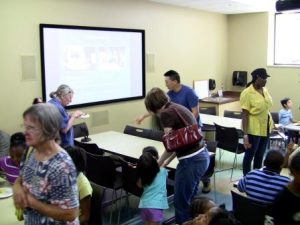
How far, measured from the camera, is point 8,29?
4.74 meters

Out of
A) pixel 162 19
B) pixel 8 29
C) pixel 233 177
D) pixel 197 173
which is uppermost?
pixel 162 19

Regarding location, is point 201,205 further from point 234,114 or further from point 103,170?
point 234,114

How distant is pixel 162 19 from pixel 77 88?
2.33m

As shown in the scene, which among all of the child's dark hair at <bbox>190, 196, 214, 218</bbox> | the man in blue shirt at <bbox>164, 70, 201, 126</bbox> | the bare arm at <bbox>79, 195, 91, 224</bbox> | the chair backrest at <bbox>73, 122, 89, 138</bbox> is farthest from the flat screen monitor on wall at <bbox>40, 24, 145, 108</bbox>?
the child's dark hair at <bbox>190, 196, 214, 218</bbox>

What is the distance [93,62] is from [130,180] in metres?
2.95

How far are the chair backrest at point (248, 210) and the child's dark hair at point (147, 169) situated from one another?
2.34ft

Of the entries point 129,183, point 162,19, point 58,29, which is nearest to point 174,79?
point 129,183

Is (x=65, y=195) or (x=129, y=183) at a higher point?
(x=65, y=195)

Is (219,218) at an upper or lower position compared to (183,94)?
lower

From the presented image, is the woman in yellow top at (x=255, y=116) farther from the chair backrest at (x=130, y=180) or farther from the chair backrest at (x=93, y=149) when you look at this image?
the chair backrest at (x=93, y=149)

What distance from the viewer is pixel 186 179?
2.93 m

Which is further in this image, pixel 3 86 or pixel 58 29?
Answer: pixel 58 29

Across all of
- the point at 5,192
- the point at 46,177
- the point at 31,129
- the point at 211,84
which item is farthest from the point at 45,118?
the point at 211,84

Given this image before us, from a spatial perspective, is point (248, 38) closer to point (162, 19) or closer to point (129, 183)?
point (162, 19)
